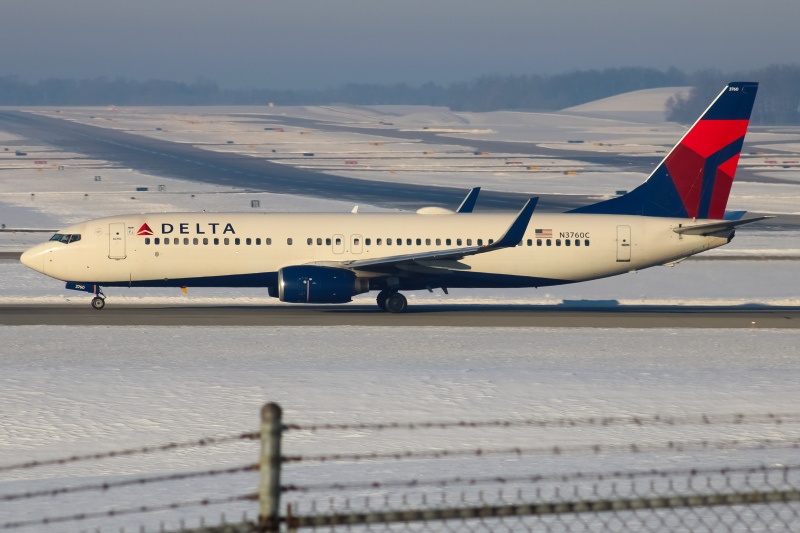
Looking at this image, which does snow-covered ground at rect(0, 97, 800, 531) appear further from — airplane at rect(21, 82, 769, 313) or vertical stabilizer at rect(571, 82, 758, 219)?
vertical stabilizer at rect(571, 82, 758, 219)

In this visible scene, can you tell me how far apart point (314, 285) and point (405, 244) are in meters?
4.02

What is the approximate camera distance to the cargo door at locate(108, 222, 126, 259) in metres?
35.3

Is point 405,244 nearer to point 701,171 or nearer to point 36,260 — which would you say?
point 701,171

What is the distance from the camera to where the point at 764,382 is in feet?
76.6

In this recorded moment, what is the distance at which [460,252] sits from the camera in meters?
34.2

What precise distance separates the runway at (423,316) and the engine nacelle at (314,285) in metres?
0.77

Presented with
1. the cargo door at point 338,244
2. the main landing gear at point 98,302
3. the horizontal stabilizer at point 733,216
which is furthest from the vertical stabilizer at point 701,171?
the main landing gear at point 98,302

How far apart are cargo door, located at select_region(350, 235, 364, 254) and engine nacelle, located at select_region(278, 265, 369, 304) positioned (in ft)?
5.21

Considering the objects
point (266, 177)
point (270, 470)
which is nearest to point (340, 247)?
point (270, 470)

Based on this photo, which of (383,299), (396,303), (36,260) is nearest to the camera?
(36,260)

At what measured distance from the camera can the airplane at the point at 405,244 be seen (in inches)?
1384

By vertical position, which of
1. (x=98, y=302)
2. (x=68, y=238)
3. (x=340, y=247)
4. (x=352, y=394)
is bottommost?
(x=352, y=394)

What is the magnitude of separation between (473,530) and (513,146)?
16220cm

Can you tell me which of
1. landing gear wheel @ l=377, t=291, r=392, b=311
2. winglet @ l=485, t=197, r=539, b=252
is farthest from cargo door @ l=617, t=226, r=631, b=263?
landing gear wheel @ l=377, t=291, r=392, b=311
